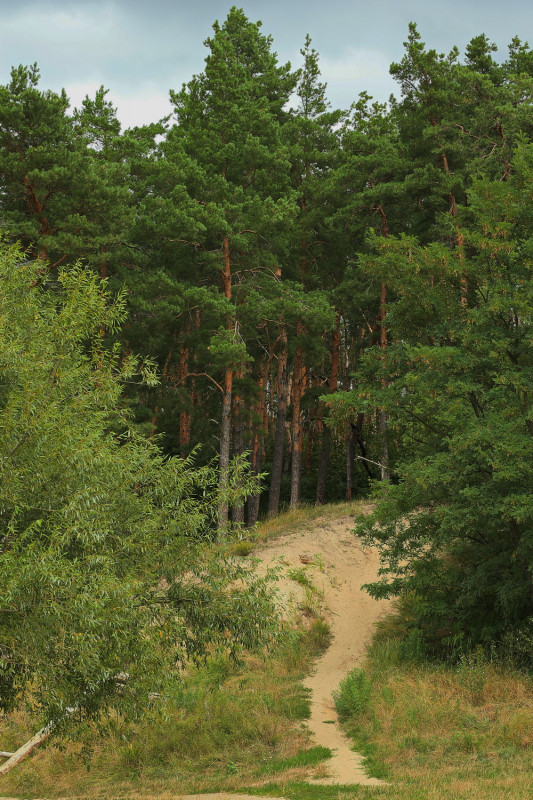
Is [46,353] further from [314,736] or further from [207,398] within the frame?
[207,398]

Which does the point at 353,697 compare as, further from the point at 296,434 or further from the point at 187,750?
the point at 296,434

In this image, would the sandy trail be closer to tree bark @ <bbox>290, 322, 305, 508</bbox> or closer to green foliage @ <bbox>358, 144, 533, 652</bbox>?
green foliage @ <bbox>358, 144, 533, 652</bbox>

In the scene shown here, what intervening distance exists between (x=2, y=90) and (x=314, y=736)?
19.6 m

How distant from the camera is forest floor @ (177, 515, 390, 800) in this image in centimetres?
1512

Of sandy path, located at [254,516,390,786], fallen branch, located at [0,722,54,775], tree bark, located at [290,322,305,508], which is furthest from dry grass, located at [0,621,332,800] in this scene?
tree bark, located at [290,322,305,508]

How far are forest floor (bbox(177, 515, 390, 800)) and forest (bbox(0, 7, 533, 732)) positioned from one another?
2161 millimetres

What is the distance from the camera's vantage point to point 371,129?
30625mm

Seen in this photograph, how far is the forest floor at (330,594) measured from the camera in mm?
15117

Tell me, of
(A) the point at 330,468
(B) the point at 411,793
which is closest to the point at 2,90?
(B) the point at 411,793

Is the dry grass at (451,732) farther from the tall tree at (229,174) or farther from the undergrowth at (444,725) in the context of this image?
the tall tree at (229,174)

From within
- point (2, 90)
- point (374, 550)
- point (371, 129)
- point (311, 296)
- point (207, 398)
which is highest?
point (371, 129)

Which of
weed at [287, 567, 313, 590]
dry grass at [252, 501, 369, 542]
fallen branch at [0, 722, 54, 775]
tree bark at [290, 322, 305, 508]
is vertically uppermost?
tree bark at [290, 322, 305, 508]

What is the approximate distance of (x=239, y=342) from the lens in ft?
77.2

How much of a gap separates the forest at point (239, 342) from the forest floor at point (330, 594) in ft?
7.09
